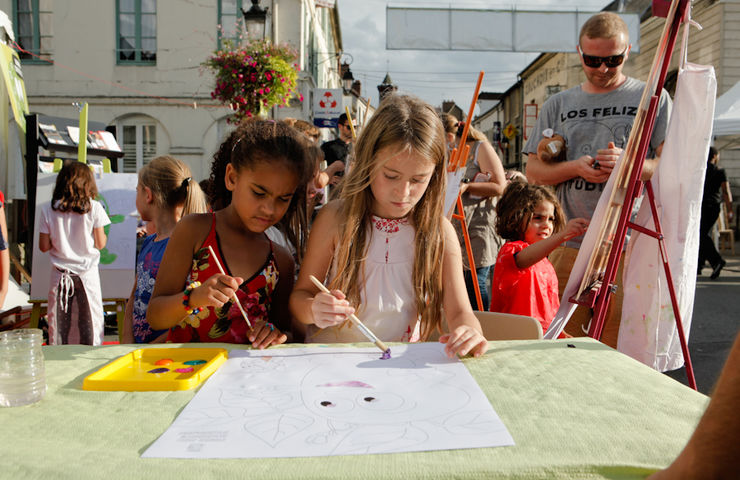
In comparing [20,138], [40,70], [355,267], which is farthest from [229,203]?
[40,70]

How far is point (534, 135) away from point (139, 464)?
2.39 metres

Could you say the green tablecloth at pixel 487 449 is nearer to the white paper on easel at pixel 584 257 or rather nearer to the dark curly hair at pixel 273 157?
the white paper on easel at pixel 584 257

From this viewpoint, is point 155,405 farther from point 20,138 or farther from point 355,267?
point 20,138

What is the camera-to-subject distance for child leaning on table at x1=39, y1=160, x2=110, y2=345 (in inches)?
150

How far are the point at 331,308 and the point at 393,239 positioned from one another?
0.53 meters

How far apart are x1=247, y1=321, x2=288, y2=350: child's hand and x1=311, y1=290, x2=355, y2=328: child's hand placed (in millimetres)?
145

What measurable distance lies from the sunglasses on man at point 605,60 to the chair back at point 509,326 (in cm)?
118

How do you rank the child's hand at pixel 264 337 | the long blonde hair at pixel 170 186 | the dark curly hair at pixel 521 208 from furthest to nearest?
the long blonde hair at pixel 170 186, the dark curly hair at pixel 521 208, the child's hand at pixel 264 337

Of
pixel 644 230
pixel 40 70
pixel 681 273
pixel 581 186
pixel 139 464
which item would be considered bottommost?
pixel 139 464

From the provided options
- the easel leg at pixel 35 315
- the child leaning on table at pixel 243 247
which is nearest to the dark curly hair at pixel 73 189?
the easel leg at pixel 35 315

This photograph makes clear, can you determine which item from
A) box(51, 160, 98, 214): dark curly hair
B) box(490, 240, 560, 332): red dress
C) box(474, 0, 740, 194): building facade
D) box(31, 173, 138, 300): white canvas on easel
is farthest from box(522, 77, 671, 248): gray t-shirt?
box(474, 0, 740, 194): building facade

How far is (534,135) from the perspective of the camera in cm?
272

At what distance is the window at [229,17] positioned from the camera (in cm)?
1291

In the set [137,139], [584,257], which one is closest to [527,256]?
[584,257]
